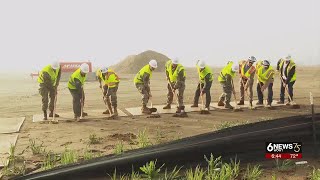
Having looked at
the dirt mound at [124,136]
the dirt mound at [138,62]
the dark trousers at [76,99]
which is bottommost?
the dirt mound at [124,136]

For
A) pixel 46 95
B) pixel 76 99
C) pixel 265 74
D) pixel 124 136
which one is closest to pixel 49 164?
pixel 124 136

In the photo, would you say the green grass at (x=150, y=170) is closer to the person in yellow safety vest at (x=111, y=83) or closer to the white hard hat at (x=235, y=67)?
the person in yellow safety vest at (x=111, y=83)

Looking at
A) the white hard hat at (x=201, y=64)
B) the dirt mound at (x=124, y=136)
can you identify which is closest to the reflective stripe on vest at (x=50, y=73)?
the dirt mound at (x=124, y=136)

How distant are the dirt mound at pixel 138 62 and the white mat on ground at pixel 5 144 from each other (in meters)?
30.9

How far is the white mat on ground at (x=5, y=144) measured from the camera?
610cm

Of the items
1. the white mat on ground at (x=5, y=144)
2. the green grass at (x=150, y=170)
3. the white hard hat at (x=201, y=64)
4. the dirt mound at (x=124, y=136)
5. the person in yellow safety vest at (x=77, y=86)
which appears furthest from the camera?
the white hard hat at (x=201, y=64)

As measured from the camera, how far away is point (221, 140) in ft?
15.4

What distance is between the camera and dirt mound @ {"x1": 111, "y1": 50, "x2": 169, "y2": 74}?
39.5 m

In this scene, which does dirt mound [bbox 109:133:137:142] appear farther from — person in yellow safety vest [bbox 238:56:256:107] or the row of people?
person in yellow safety vest [bbox 238:56:256:107]

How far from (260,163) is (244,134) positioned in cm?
52

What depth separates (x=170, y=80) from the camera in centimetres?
1105

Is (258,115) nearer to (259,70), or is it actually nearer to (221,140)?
(259,70)

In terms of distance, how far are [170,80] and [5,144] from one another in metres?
5.47

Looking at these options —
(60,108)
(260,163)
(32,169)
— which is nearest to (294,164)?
(260,163)
